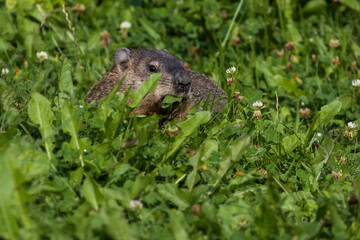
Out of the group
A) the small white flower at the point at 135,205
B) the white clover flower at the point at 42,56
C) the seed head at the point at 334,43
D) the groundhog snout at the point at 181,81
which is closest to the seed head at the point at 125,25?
the white clover flower at the point at 42,56

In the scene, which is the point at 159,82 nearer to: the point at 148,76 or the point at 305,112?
the point at 148,76

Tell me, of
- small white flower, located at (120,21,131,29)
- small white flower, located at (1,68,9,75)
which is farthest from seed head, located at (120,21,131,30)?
small white flower, located at (1,68,9,75)

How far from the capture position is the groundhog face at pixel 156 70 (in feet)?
15.3

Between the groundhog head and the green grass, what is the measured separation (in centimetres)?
41

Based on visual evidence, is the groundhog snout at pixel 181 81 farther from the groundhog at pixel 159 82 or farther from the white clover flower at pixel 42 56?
the white clover flower at pixel 42 56

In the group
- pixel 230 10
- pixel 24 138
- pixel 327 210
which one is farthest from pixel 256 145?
pixel 230 10

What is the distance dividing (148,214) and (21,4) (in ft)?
14.4

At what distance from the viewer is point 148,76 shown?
504 cm

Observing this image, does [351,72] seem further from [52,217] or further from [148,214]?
[52,217]

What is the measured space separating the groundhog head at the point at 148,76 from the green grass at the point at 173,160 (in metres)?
0.41

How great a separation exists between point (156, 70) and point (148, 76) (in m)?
0.10

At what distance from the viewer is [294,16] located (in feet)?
23.7

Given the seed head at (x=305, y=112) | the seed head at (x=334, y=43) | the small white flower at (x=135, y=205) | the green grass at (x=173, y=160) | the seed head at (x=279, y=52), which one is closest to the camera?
the green grass at (x=173, y=160)

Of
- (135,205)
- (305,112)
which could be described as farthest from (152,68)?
(135,205)
